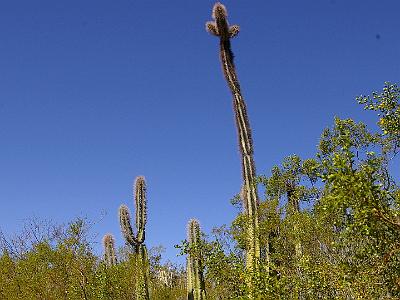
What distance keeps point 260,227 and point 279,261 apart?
156 cm

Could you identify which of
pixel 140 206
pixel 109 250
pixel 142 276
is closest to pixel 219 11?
pixel 140 206

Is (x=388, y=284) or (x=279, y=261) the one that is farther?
(x=279, y=261)

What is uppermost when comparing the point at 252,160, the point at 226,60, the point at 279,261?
the point at 226,60

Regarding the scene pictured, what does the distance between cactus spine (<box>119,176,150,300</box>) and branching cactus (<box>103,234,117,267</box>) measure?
2.96 m


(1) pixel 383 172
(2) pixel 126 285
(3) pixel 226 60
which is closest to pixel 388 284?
(1) pixel 383 172

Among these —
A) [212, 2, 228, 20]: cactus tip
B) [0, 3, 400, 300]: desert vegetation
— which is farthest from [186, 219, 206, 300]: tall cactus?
[212, 2, 228, 20]: cactus tip

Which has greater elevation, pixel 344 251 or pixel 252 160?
pixel 252 160

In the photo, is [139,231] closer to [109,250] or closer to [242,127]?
[109,250]

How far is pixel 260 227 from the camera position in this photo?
19016 mm

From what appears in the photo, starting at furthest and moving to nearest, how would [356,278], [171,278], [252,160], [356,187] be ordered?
[171,278] → [252,160] → [356,278] → [356,187]

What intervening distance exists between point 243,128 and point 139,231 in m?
10.4

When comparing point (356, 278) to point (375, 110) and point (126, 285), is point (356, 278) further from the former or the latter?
point (126, 285)

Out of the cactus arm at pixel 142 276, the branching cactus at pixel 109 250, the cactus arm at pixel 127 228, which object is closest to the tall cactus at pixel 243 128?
the cactus arm at pixel 142 276

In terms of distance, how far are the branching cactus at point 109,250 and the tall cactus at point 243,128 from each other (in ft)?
42.5
